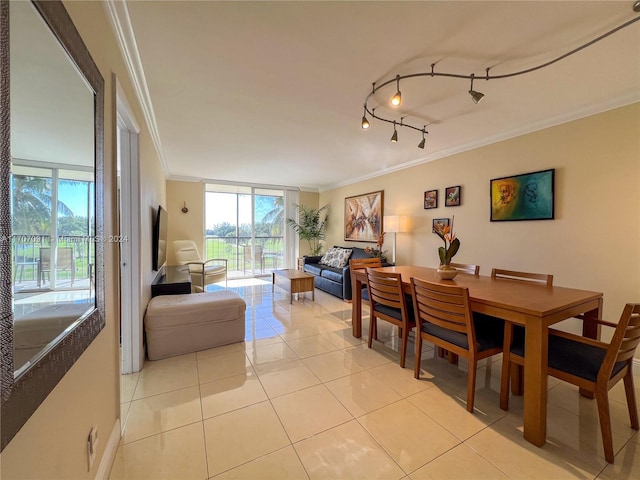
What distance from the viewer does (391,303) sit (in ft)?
7.97

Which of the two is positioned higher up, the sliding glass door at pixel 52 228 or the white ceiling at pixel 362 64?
the white ceiling at pixel 362 64

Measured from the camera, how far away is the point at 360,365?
2373 millimetres

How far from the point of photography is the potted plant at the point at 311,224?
271 inches

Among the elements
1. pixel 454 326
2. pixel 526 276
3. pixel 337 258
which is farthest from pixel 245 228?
pixel 526 276

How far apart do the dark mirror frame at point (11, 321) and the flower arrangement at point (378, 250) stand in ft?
14.0

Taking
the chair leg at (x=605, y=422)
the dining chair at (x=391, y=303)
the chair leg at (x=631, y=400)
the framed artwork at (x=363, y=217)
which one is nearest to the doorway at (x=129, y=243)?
the dining chair at (x=391, y=303)

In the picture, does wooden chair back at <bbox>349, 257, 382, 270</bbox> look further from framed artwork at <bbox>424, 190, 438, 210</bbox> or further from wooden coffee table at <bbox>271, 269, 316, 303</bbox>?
framed artwork at <bbox>424, 190, 438, 210</bbox>

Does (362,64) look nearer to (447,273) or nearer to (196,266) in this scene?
(447,273)

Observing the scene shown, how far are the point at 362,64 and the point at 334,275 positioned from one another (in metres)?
3.46

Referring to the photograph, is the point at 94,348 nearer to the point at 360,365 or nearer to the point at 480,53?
the point at 360,365

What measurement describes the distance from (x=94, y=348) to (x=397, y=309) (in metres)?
2.30

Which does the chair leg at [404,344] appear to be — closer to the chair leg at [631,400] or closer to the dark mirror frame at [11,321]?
the chair leg at [631,400]

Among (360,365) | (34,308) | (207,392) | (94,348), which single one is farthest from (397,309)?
(34,308)

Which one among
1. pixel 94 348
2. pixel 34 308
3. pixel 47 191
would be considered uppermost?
pixel 47 191
